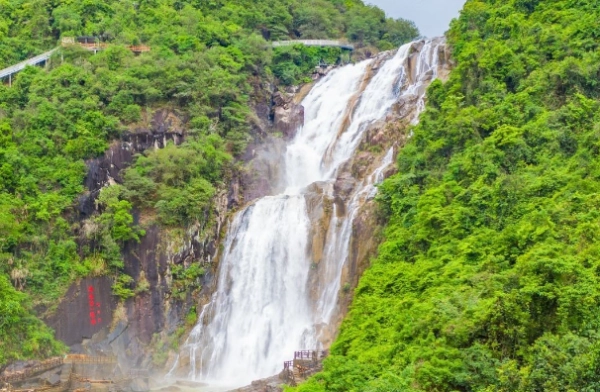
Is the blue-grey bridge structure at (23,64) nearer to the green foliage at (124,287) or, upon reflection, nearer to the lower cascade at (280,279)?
the green foliage at (124,287)

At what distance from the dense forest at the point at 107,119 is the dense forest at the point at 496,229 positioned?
11469 mm

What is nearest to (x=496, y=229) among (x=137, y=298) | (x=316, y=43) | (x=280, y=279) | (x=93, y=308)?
(x=280, y=279)

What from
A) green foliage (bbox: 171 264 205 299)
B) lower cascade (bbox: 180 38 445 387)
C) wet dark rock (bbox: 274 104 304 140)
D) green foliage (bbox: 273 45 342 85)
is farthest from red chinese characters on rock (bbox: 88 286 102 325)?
green foliage (bbox: 273 45 342 85)

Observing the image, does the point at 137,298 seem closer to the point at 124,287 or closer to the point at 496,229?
the point at 124,287

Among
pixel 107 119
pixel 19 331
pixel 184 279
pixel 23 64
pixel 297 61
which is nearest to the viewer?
pixel 19 331

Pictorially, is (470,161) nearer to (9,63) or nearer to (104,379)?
(104,379)

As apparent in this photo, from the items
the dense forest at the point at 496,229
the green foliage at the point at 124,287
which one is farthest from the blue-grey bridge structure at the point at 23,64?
the dense forest at the point at 496,229

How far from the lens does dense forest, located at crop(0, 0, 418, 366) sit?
34156 millimetres

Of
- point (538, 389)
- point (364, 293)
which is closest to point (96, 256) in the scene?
point (364, 293)

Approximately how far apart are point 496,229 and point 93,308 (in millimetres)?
17912

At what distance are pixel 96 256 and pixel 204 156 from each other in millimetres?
7192

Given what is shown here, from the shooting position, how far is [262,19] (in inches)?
2111

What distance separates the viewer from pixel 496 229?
25.7m

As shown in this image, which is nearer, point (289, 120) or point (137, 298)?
point (137, 298)
